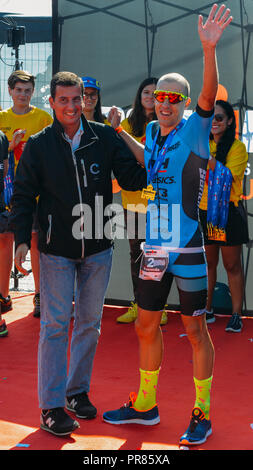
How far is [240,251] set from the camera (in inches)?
219

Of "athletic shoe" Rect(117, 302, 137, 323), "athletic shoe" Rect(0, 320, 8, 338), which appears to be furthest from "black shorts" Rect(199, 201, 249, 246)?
"athletic shoe" Rect(0, 320, 8, 338)

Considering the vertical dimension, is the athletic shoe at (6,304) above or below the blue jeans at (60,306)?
below

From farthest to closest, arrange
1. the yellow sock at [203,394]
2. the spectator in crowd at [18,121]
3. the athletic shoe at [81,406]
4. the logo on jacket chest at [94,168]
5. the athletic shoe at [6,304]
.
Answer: the athletic shoe at [6,304]
the spectator in crowd at [18,121]
the athletic shoe at [81,406]
the logo on jacket chest at [94,168]
the yellow sock at [203,394]

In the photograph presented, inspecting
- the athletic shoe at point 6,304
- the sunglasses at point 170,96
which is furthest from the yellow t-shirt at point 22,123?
the sunglasses at point 170,96

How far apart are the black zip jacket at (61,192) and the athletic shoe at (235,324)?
7.70 feet

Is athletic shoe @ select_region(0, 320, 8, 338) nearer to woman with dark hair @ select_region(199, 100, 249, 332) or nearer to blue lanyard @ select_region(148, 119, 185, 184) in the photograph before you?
woman with dark hair @ select_region(199, 100, 249, 332)

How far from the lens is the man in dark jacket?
3348mm

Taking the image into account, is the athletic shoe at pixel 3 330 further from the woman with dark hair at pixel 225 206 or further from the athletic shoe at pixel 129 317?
the woman with dark hair at pixel 225 206

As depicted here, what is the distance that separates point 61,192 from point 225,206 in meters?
2.17

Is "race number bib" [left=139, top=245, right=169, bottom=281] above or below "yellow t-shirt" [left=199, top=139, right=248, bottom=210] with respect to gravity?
below

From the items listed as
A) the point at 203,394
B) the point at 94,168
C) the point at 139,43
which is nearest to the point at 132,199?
the point at 139,43

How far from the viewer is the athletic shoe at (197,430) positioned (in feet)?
10.4

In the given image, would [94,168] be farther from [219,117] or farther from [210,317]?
[210,317]

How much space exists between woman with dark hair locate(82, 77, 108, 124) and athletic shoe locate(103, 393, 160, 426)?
8.53 ft
